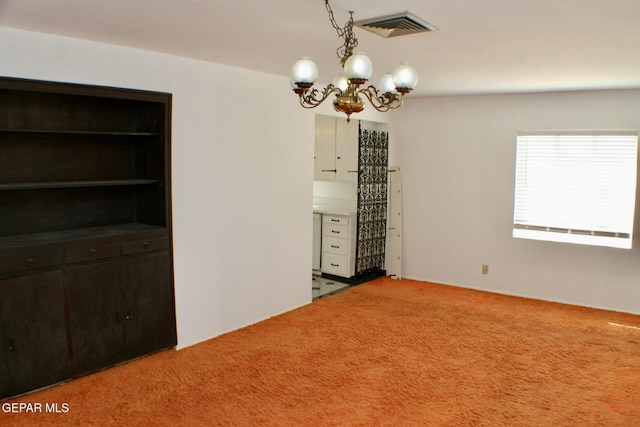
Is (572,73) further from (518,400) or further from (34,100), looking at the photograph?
(34,100)

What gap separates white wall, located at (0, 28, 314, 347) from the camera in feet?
11.6

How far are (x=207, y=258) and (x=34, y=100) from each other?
6.01ft

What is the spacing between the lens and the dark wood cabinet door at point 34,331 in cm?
312

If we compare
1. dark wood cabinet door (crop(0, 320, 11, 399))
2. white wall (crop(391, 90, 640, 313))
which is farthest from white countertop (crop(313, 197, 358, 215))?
dark wood cabinet door (crop(0, 320, 11, 399))

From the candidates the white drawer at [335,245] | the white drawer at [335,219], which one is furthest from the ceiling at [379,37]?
the white drawer at [335,245]

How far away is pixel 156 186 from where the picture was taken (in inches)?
154

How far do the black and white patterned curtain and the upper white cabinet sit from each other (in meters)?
0.13

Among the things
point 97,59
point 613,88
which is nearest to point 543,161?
point 613,88

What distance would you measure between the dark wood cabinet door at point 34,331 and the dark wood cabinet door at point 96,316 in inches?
3.3

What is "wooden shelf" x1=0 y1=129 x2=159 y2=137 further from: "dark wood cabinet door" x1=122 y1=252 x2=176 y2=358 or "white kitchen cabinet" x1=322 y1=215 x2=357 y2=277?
"white kitchen cabinet" x1=322 y1=215 x2=357 y2=277

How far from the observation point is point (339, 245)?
21.2 ft

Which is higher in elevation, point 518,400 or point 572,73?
point 572,73

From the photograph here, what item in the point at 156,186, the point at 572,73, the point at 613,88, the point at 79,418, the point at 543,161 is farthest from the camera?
the point at 543,161

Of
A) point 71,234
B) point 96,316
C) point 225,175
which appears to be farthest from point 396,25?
point 96,316
